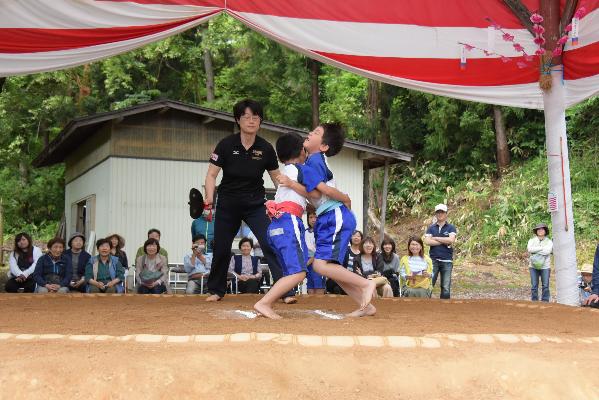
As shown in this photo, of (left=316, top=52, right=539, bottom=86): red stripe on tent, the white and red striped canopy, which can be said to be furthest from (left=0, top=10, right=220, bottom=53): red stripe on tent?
(left=316, top=52, right=539, bottom=86): red stripe on tent

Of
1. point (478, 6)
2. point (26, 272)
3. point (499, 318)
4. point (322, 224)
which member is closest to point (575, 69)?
point (478, 6)

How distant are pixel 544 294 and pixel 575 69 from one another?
3.74 m

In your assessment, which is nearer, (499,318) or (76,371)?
(76,371)

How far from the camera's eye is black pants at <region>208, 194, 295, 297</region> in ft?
16.5

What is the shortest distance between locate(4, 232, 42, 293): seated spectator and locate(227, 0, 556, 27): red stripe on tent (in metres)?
3.62

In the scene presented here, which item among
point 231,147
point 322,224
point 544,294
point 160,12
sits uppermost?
point 160,12

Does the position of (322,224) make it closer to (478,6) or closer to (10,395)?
(10,395)

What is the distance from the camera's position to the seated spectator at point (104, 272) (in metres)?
7.29

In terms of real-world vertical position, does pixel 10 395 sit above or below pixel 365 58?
below

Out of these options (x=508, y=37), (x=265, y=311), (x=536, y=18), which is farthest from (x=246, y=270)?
(x=536, y=18)

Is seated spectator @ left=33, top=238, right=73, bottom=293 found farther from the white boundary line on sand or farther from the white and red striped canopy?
the white boundary line on sand

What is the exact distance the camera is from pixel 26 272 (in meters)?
7.42

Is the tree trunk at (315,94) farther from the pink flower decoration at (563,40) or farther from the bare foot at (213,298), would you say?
the bare foot at (213,298)

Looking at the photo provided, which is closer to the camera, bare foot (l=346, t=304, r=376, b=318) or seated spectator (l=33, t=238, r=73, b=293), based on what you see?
bare foot (l=346, t=304, r=376, b=318)
